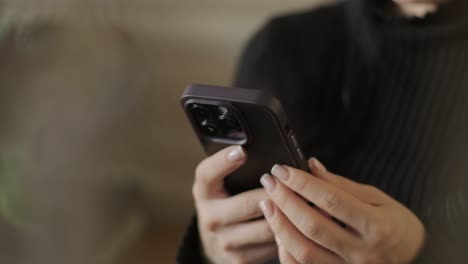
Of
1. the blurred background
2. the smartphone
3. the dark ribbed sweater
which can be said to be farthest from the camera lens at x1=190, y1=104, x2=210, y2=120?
the blurred background

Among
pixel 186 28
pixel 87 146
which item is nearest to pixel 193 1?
pixel 186 28

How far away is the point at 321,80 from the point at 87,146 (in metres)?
0.51

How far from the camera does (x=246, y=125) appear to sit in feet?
1.38

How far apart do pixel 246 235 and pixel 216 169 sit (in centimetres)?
8

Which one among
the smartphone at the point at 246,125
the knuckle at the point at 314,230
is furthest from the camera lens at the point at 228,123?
the knuckle at the point at 314,230

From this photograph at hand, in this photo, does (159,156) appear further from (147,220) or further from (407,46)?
(407,46)

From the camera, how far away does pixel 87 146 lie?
976 mm

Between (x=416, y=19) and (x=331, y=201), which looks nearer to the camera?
(x=331, y=201)

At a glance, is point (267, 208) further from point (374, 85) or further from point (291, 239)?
point (374, 85)

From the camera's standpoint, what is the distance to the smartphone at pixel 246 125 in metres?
0.39

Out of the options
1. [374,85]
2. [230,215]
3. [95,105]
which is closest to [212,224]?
[230,215]

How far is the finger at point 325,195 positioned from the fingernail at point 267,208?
3cm

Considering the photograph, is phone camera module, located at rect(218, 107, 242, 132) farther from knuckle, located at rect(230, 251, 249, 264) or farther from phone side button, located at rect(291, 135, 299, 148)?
knuckle, located at rect(230, 251, 249, 264)

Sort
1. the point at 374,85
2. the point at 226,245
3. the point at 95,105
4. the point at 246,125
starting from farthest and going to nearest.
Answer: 1. the point at 95,105
2. the point at 374,85
3. the point at 226,245
4. the point at 246,125
